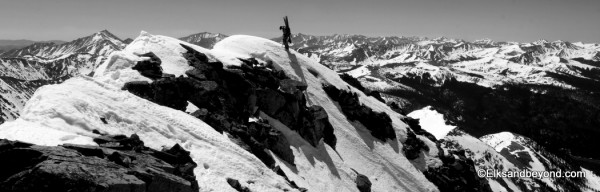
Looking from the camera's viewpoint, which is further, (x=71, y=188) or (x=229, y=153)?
(x=229, y=153)

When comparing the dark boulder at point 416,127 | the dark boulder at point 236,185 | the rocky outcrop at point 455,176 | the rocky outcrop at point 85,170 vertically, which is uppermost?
the rocky outcrop at point 85,170

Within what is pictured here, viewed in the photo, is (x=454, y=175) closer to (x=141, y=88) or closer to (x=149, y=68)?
(x=149, y=68)

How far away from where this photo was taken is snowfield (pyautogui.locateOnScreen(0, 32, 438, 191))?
97.7 feet

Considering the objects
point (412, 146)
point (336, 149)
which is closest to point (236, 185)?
point (336, 149)

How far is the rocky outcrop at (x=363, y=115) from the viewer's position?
259ft

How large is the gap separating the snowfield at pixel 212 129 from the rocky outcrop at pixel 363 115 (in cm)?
175

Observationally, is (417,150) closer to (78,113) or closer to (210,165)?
(210,165)

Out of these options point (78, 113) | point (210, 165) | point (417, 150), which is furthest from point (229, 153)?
point (417, 150)

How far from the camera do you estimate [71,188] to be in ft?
60.3

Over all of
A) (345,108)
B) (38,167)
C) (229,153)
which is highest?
(38,167)

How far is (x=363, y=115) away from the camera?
8069cm

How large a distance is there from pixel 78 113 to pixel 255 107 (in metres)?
32.3

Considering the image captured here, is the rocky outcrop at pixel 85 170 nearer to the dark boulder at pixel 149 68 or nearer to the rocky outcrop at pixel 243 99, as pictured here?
the rocky outcrop at pixel 243 99

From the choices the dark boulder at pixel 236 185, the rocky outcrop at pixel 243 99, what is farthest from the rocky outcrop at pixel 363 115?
the dark boulder at pixel 236 185
